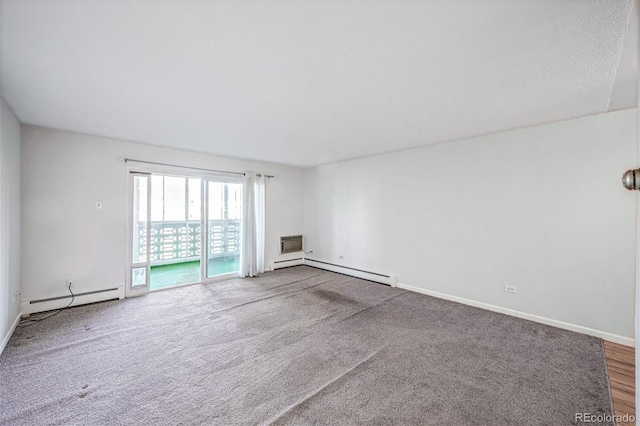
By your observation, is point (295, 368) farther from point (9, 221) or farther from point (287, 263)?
point (287, 263)

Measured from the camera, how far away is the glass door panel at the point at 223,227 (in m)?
4.91

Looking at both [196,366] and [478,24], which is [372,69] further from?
[196,366]

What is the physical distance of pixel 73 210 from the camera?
3.55 metres

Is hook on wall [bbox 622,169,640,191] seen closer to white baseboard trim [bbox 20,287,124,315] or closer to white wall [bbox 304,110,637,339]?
white wall [bbox 304,110,637,339]

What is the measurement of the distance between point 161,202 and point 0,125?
3.59 meters

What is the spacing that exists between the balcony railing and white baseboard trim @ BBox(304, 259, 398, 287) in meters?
1.90

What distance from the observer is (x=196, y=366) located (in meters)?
2.23

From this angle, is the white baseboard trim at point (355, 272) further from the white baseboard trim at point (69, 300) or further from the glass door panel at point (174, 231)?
the white baseboard trim at point (69, 300)

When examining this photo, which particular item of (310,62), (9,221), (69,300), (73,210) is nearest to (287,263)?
(69,300)

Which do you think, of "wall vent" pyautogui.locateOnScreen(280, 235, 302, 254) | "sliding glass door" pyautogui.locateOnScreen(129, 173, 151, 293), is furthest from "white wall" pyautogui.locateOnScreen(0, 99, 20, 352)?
"wall vent" pyautogui.locateOnScreen(280, 235, 302, 254)

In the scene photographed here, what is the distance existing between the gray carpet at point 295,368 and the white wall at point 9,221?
308 millimetres

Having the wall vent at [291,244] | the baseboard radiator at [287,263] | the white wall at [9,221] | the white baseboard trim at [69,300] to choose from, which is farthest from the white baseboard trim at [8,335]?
the wall vent at [291,244]

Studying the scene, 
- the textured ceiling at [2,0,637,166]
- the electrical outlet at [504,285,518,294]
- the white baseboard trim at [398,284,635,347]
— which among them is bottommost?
the white baseboard trim at [398,284,635,347]

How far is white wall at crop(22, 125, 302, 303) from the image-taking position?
329 centimetres
